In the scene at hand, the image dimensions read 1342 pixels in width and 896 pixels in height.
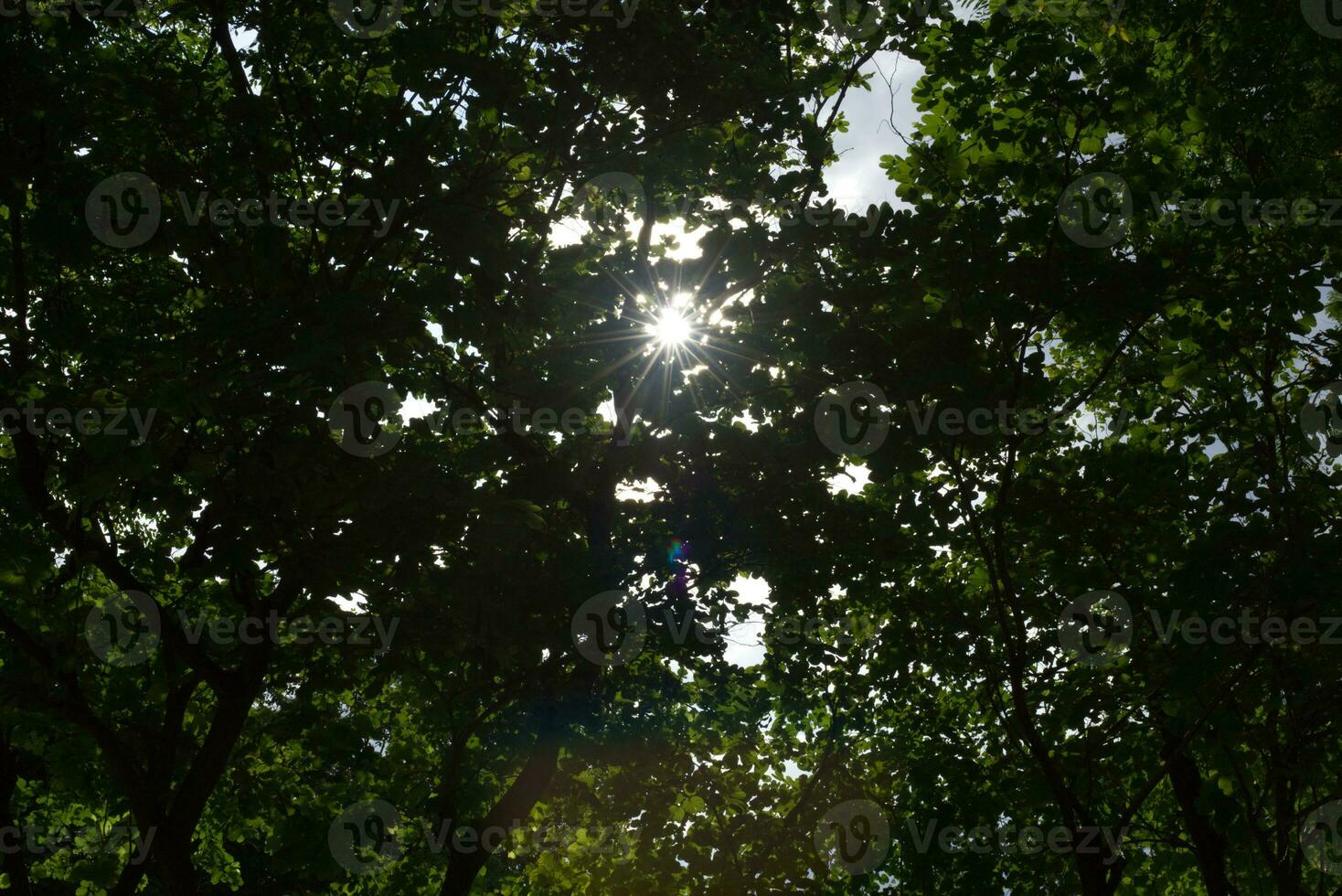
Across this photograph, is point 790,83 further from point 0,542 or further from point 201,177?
point 0,542

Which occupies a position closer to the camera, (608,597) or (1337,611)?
(1337,611)

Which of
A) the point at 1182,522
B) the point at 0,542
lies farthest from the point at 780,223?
the point at 0,542

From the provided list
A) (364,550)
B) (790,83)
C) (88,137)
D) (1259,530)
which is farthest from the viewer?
(790,83)

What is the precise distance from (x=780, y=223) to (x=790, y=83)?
2.12 m

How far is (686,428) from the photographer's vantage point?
11.0 m

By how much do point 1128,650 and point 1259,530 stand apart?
290 cm

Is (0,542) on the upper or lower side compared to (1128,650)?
lower

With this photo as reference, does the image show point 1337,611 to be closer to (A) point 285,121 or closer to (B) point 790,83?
(B) point 790,83

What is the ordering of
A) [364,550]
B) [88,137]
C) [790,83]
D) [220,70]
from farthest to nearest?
[220,70]
[790,83]
[88,137]
[364,550]

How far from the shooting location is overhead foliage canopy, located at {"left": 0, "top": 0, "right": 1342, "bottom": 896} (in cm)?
840

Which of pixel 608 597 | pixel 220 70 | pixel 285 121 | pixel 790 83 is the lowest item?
pixel 608 597

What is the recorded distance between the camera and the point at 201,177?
9609 mm

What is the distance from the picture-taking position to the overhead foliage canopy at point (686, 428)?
8.40 meters

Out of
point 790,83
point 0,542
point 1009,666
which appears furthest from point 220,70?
point 1009,666
